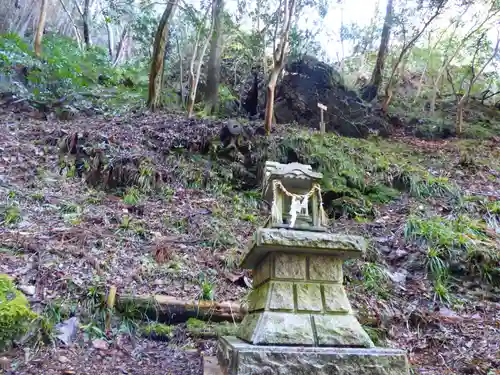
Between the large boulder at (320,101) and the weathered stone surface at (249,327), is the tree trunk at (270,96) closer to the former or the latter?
the large boulder at (320,101)

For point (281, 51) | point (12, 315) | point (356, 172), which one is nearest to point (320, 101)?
point (281, 51)

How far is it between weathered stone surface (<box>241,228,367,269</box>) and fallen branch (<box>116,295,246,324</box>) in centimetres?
166

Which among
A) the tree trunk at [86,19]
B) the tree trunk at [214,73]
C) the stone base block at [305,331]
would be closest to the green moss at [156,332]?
the stone base block at [305,331]

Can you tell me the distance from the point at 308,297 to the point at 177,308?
6.52ft

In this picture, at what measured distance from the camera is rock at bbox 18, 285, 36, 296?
4167 millimetres

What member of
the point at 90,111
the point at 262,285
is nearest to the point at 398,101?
the point at 90,111

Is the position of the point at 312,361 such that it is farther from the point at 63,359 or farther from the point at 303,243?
the point at 63,359

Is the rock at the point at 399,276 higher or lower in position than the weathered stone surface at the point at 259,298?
lower

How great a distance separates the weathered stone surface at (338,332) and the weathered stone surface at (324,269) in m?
0.32

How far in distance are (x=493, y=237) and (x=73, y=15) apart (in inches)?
854

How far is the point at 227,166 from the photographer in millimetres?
9000

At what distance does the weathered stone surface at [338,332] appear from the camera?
10.1ft

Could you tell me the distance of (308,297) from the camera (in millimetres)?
3285

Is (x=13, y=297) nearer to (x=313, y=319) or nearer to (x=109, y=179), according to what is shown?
(x=313, y=319)
